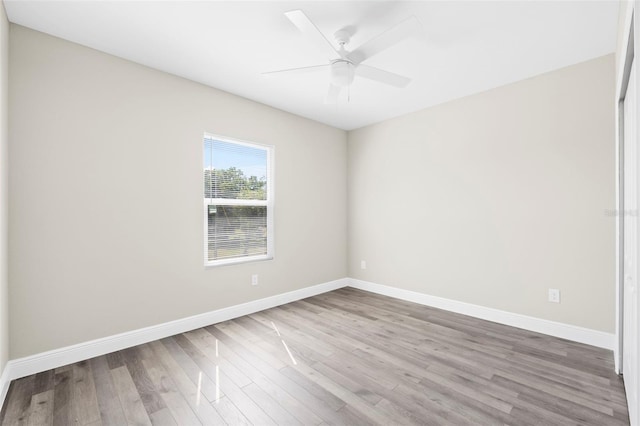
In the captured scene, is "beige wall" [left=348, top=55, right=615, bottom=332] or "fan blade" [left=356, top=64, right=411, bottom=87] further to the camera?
"beige wall" [left=348, top=55, right=615, bottom=332]

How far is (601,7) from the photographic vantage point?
197 cm

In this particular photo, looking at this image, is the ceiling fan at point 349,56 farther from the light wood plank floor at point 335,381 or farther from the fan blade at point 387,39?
the light wood plank floor at point 335,381

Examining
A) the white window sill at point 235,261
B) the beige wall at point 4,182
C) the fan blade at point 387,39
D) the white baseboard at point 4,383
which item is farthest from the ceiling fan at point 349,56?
the white baseboard at point 4,383

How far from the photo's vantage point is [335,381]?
6.84 feet

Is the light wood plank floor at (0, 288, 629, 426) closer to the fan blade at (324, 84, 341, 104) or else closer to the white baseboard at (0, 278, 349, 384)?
the white baseboard at (0, 278, 349, 384)

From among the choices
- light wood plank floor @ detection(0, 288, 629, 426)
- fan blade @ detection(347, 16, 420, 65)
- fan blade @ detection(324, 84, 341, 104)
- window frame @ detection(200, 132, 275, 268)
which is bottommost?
light wood plank floor @ detection(0, 288, 629, 426)

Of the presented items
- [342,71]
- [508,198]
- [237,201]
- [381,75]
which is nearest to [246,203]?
[237,201]

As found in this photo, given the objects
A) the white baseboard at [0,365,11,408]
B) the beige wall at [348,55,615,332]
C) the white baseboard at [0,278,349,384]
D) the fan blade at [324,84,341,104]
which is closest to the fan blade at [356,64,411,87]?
the fan blade at [324,84,341,104]

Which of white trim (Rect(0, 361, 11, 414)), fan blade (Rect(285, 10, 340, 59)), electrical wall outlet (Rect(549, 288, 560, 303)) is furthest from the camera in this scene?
electrical wall outlet (Rect(549, 288, 560, 303))

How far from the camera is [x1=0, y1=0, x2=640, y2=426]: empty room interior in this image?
1.93 metres

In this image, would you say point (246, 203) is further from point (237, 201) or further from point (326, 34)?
point (326, 34)

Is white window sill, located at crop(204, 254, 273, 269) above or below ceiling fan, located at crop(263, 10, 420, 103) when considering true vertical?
below

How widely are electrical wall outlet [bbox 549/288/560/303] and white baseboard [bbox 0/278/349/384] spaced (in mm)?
2915

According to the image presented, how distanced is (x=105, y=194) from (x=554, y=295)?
4235 mm
